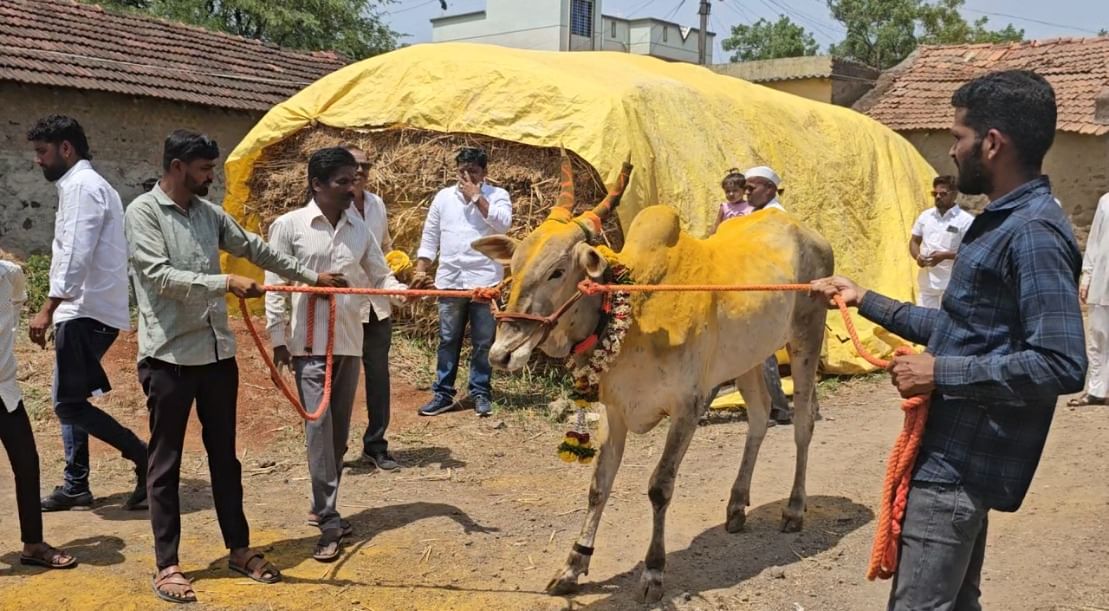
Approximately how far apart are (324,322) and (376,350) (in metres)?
1.48

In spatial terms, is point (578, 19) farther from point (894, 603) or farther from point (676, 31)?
point (894, 603)

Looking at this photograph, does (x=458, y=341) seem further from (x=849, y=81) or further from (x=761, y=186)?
(x=849, y=81)

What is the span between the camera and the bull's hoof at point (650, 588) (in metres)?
4.72

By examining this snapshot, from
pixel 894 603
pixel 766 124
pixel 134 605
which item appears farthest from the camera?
pixel 766 124

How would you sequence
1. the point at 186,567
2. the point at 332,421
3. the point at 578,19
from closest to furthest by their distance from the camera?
1. the point at 186,567
2. the point at 332,421
3. the point at 578,19

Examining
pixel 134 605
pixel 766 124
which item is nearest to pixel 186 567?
pixel 134 605

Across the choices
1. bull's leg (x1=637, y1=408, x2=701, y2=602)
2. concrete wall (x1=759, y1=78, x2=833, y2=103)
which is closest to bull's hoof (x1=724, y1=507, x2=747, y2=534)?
bull's leg (x1=637, y1=408, x2=701, y2=602)

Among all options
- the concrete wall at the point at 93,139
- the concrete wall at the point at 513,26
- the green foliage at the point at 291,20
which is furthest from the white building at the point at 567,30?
the concrete wall at the point at 93,139

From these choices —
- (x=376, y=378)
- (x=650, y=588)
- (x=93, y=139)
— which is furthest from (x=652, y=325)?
(x=93, y=139)

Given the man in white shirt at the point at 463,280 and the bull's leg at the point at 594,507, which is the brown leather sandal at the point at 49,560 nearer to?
the bull's leg at the point at 594,507

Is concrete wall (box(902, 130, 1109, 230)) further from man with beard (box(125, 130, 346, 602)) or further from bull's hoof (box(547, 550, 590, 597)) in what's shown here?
man with beard (box(125, 130, 346, 602))

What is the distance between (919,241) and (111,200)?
7.05 meters

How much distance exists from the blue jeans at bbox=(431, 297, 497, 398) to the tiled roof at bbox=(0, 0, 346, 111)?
6800 mm

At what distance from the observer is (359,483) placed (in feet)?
21.9
